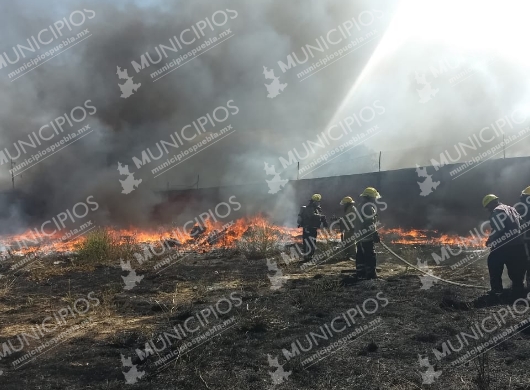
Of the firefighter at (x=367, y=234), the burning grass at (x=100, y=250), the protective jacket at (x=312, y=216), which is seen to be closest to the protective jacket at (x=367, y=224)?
the firefighter at (x=367, y=234)

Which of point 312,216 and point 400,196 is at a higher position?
point 312,216

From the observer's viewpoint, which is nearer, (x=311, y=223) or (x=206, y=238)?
(x=311, y=223)

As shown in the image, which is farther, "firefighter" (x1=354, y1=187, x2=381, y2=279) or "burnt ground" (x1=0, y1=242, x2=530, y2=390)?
"firefighter" (x1=354, y1=187, x2=381, y2=279)

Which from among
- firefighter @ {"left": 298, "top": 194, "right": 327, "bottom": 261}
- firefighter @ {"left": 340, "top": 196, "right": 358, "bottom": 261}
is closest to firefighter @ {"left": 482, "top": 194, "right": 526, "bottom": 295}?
firefighter @ {"left": 340, "top": 196, "right": 358, "bottom": 261}

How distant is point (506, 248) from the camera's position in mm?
6801

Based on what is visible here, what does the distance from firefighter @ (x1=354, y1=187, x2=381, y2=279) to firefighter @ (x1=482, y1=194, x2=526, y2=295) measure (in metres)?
2.10

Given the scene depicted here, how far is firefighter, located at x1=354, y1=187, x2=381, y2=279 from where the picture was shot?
827 centimetres

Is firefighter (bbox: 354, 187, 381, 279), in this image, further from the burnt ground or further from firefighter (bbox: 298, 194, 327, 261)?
firefighter (bbox: 298, 194, 327, 261)

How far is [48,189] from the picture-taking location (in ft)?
68.6

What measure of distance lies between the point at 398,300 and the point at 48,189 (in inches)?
763

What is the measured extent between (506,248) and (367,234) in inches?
95.0

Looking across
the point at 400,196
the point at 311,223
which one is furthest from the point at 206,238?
the point at 400,196

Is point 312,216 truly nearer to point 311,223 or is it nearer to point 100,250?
point 311,223

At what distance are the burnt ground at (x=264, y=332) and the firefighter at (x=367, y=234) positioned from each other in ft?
1.76
